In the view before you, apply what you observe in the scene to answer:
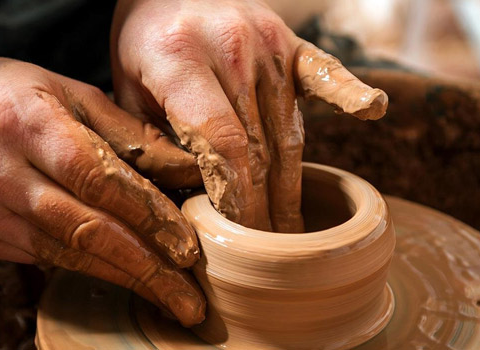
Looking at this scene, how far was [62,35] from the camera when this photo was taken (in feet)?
5.75

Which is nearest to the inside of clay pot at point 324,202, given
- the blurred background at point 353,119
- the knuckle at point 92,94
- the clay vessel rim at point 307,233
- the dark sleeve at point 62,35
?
the clay vessel rim at point 307,233

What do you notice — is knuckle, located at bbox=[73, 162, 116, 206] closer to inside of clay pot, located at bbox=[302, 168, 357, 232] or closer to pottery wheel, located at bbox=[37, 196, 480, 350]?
pottery wheel, located at bbox=[37, 196, 480, 350]

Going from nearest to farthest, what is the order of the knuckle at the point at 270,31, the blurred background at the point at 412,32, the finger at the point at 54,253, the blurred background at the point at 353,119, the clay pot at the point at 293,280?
1. the clay pot at the point at 293,280
2. the finger at the point at 54,253
3. the knuckle at the point at 270,31
4. the blurred background at the point at 353,119
5. the blurred background at the point at 412,32

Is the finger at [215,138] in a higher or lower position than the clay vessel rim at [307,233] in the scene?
higher

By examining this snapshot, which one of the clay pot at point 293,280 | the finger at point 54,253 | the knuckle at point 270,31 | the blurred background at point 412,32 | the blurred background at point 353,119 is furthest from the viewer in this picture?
the blurred background at point 412,32

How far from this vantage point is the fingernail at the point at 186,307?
1004mm

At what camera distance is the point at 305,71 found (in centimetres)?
110

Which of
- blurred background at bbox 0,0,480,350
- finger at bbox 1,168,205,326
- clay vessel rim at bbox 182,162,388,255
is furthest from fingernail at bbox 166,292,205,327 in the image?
blurred background at bbox 0,0,480,350

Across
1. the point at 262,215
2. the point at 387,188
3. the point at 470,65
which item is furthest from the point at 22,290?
the point at 470,65

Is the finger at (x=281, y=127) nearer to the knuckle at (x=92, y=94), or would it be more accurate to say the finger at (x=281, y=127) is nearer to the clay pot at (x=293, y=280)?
the clay pot at (x=293, y=280)

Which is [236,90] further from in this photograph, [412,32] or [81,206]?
[412,32]

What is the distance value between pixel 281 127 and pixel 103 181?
34cm

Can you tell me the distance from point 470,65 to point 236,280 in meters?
4.44

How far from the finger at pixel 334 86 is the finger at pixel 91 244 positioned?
0.39 meters
